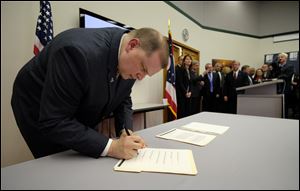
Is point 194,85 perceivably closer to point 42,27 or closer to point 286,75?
point 286,75

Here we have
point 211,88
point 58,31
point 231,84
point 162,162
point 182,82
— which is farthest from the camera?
point 211,88

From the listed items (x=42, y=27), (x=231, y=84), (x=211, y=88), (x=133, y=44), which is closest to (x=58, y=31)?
(x=42, y=27)

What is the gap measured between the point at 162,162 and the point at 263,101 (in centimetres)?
212

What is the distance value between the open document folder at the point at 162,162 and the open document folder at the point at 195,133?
0.15m

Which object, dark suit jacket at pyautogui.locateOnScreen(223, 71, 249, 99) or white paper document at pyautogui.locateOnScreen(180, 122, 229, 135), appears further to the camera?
dark suit jacket at pyautogui.locateOnScreen(223, 71, 249, 99)

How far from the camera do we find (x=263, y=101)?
2.38 meters

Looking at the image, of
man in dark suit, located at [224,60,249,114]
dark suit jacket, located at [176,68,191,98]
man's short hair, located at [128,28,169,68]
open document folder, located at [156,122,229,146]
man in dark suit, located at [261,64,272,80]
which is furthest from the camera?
man in dark suit, located at [261,64,272,80]

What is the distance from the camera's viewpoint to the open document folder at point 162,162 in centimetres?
62

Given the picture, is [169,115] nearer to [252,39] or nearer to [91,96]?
[91,96]

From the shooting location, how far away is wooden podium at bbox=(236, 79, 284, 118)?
2229 millimetres

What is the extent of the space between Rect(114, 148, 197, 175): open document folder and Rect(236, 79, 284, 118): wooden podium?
188 cm

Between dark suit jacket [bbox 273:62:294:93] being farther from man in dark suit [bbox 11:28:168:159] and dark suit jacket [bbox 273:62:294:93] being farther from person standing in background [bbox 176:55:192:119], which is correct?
man in dark suit [bbox 11:28:168:159]

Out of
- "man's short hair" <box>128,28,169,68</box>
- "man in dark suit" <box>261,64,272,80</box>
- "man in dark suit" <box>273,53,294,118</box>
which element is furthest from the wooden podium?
"man in dark suit" <box>261,64,272,80</box>

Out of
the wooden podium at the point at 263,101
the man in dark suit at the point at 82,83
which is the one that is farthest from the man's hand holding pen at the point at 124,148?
the wooden podium at the point at 263,101
